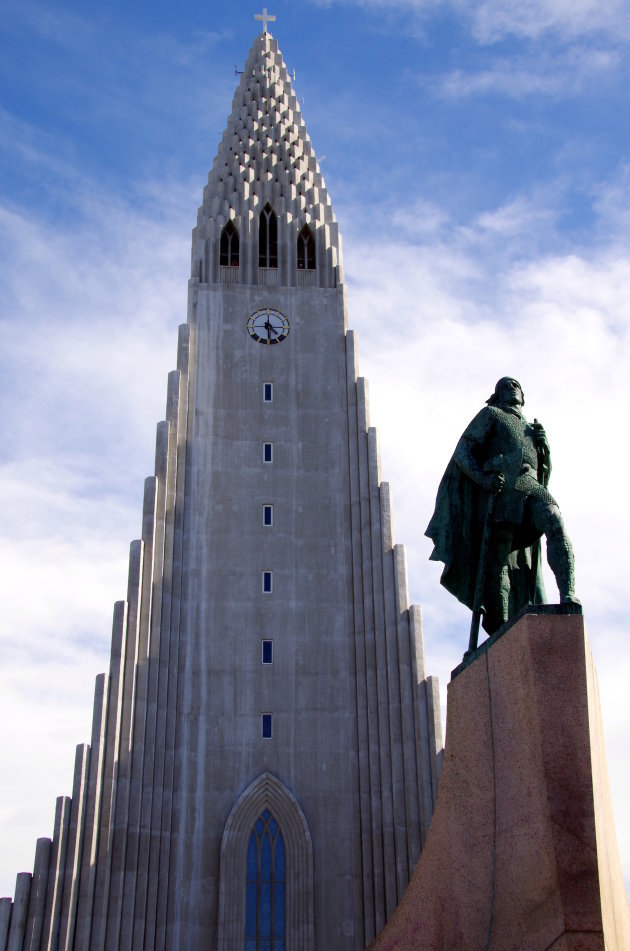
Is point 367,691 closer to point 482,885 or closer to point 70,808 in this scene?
point 70,808

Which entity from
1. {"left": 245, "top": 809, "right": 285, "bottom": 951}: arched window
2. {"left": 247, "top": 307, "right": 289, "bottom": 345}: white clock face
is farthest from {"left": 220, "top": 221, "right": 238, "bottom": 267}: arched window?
{"left": 245, "top": 809, "right": 285, "bottom": 951}: arched window

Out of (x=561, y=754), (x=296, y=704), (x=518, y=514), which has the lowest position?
(x=561, y=754)

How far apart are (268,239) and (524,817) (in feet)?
102

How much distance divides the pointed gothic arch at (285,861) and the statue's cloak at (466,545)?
18.5 metres

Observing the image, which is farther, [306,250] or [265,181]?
[265,181]

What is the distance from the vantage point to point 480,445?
40.0 ft

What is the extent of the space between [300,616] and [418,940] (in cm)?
2117

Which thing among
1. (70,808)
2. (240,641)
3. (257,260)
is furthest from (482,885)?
(257,260)

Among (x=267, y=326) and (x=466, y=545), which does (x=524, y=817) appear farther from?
(x=267, y=326)

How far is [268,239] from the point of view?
38156 mm

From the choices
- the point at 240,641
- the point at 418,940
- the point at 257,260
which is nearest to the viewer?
the point at 418,940

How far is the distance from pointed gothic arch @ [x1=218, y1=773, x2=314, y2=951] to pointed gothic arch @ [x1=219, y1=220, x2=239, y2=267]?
17500 millimetres

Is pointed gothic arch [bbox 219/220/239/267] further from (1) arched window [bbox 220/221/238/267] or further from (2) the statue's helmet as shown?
(2) the statue's helmet

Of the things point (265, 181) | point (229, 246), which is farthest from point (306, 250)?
point (265, 181)
